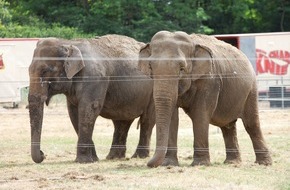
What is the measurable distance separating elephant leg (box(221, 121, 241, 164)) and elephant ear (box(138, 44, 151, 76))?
2456mm

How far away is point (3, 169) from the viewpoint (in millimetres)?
16188

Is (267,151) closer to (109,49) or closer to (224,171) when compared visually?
(224,171)

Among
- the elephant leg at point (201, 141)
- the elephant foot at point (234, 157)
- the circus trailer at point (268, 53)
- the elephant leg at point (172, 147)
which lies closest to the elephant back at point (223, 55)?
the elephant leg at point (201, 141)

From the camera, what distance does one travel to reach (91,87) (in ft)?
57.4

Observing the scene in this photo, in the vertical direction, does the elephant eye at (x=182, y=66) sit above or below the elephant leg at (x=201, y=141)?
above

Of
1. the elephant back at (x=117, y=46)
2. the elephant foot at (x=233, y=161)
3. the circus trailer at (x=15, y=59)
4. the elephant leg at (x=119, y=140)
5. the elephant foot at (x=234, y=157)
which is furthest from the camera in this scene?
the circus trailer at (x=15, y=59)

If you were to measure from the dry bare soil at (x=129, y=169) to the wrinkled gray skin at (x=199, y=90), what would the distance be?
0.41 m

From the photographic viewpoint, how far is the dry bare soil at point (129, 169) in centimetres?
1345

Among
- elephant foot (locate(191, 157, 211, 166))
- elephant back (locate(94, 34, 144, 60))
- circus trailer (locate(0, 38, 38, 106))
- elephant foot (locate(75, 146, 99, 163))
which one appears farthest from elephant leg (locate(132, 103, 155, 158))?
circus trailer (locate(0, 38, 38, 106))

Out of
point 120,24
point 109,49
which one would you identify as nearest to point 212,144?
point 109,49

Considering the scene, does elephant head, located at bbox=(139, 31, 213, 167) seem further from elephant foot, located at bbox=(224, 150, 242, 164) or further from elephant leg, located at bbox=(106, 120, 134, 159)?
elephant leg, located at bbox=(106, 120, 134, 159)

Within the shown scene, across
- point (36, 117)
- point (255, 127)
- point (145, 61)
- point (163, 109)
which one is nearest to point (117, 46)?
point (36, 117)

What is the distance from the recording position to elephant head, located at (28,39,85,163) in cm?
1673

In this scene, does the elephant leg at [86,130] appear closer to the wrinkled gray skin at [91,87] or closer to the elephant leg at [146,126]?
the wrinkled gray skin at [91,87]
